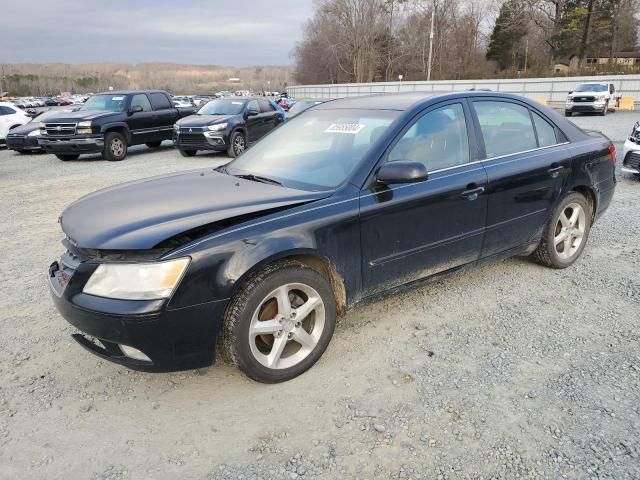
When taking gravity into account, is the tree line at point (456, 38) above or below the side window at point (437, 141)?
above

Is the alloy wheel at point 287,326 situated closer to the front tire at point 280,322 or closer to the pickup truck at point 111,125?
the front tire at point 280,322

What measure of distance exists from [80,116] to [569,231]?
11876 millimetres

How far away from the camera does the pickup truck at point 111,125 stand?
12203 millimetres

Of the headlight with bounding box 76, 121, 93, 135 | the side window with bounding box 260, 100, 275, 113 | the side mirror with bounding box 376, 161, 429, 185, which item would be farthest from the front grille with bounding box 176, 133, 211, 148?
the side mirror with bounding box 376, 161, 429, 185

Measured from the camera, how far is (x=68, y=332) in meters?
3.54

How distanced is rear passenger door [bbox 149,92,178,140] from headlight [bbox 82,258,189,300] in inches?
499

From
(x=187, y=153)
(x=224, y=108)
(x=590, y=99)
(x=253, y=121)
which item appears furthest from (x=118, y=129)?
(x=590, y=99)

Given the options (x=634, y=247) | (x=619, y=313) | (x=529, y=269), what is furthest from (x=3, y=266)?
(x=634, y=247)

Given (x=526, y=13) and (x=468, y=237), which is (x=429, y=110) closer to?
(x=468, y=237)

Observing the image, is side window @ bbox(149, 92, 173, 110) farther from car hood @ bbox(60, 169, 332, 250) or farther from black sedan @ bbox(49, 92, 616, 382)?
car hood @ bbox(60, 169, 332, 250)

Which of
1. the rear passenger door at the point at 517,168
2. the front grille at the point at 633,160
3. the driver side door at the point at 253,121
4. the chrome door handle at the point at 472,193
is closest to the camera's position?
the chrome door handle at the point at 472,193

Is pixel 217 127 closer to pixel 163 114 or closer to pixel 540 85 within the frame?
pixel 163 114

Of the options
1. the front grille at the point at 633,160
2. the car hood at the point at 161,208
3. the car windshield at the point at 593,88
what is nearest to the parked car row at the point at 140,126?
the front grille at the point at 633,160

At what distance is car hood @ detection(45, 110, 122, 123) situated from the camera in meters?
12.2
